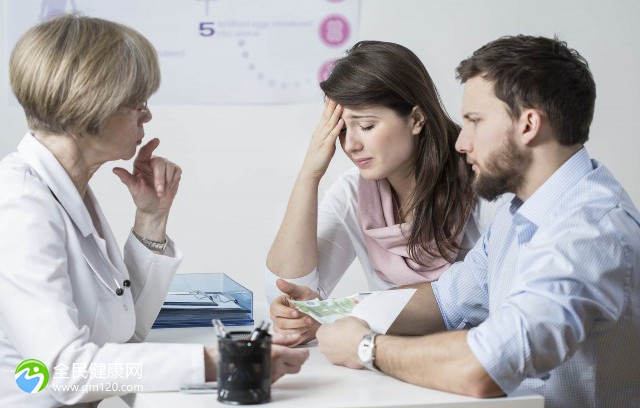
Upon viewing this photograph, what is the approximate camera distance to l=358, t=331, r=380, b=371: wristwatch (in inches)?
61.2

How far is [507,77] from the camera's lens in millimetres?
1732

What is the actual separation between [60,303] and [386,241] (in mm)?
1111

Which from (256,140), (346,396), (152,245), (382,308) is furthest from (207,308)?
(256,140)

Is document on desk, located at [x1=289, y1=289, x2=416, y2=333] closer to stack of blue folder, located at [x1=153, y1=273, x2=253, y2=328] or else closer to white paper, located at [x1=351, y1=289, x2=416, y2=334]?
white paper, located at [x1=351, y1=289, x2=416, y2=334]

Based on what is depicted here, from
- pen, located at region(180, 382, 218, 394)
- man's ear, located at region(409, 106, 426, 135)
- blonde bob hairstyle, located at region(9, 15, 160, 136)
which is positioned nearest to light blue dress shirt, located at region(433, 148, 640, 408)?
pen, located at region(180, 382, 218, 394)

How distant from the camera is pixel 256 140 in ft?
12.4

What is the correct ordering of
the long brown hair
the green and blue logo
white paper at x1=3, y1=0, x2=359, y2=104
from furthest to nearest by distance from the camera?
white paper at x1=3, y1=0, x2=359, y2=104 < the long brown hair < the green and blue logo

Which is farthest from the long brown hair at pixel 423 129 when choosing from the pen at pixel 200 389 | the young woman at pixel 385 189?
the pen at pixel 200 389

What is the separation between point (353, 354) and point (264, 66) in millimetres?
2330

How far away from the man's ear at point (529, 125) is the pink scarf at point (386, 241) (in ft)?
2.21

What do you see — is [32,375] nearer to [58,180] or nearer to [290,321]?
[58,180]

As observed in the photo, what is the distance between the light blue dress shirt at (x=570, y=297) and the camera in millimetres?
1431

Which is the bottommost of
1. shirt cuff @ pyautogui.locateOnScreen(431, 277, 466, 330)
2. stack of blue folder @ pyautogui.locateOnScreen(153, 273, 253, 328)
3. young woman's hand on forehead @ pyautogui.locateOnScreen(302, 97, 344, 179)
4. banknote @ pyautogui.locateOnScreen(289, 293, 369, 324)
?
stack of blue folder @ pyautogui.locateOnScreen(153, 273, 253, 328)

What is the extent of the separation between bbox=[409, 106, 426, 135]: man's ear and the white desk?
88 cm
